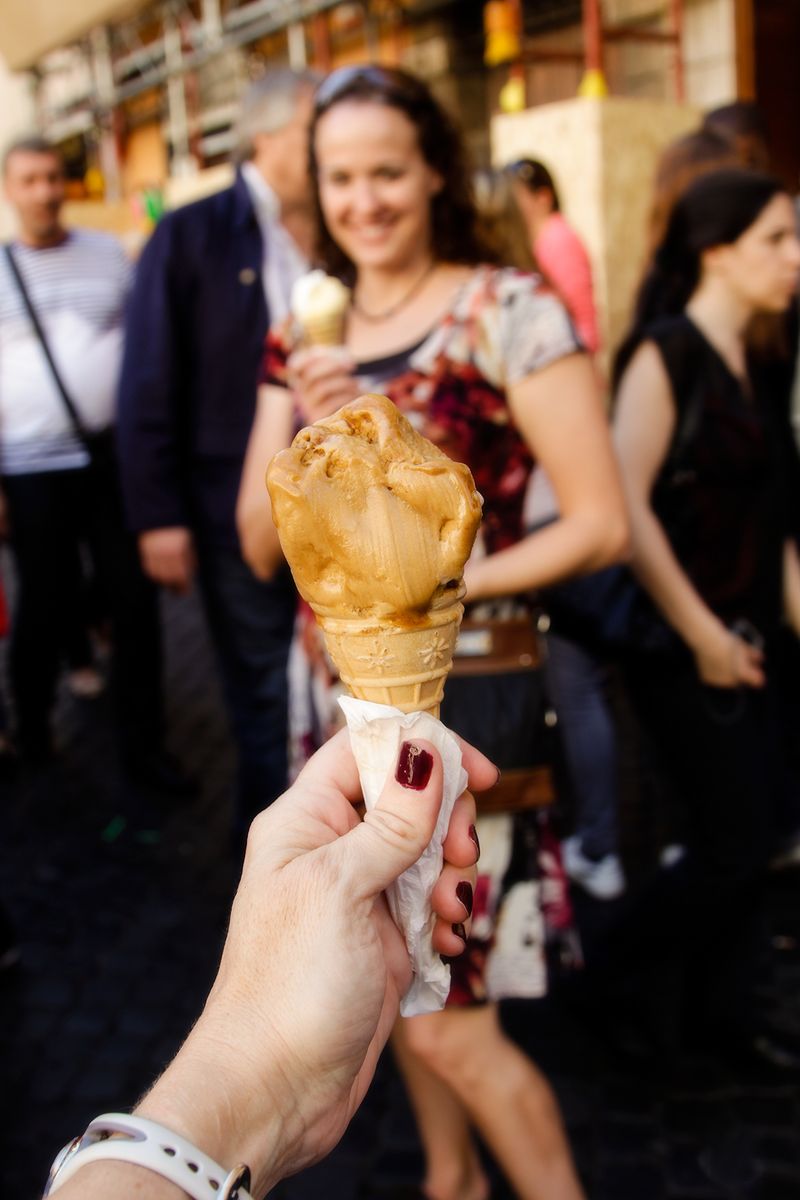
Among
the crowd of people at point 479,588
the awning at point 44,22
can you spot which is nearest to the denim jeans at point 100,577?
the crowd of people at point 479,588

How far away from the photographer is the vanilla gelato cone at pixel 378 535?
4.14 ft

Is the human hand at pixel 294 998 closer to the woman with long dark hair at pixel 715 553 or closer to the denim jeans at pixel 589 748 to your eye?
the woman with long dark hair at pixel 715 553

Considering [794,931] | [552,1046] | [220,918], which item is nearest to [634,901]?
[552,1046]

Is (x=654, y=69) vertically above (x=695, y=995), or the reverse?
(x=654, y=69)

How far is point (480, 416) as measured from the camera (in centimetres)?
224

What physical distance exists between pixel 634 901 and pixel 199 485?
1.94 m

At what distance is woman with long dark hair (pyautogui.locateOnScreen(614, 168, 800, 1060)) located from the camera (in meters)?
2.71

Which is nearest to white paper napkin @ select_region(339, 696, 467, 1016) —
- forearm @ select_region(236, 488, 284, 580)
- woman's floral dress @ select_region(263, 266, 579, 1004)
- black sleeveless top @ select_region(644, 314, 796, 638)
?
woman's floral dress @ select_region(263, 266, 579, 1004)

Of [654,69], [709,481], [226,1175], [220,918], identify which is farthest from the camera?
[654,69]

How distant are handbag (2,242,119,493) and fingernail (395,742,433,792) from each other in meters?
3.79

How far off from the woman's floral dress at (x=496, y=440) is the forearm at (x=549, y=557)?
0.06 m

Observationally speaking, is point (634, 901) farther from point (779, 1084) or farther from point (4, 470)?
point (4, 470)

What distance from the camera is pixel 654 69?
9.70 meters

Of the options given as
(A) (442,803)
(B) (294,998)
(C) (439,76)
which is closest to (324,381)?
(A) (442,803)
